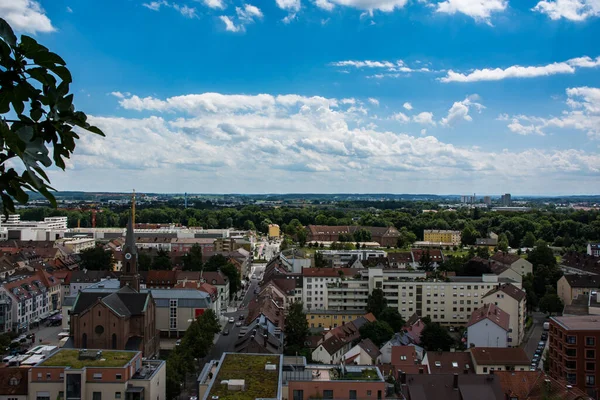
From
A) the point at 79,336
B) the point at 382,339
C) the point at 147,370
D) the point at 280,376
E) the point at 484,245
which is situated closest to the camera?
the point at 280,376

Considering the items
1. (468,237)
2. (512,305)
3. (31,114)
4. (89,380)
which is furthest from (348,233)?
(31,114)

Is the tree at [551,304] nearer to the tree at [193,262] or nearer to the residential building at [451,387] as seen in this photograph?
the residential building at [451,387]

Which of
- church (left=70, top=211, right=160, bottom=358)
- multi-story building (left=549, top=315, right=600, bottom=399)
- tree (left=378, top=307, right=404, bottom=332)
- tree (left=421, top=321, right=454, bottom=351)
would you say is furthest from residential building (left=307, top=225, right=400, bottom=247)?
multi-story building (left=549, top=315, right=600, bottom=399)

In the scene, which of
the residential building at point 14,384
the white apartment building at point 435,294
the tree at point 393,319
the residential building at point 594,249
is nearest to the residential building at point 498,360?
the tree at point 393,319

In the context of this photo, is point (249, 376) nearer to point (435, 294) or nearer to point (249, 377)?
point (249, 377)

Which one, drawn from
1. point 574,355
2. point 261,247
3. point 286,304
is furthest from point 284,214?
point 574,355

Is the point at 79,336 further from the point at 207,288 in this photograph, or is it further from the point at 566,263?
the point at 566,263

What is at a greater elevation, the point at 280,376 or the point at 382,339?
the point at 280,376
